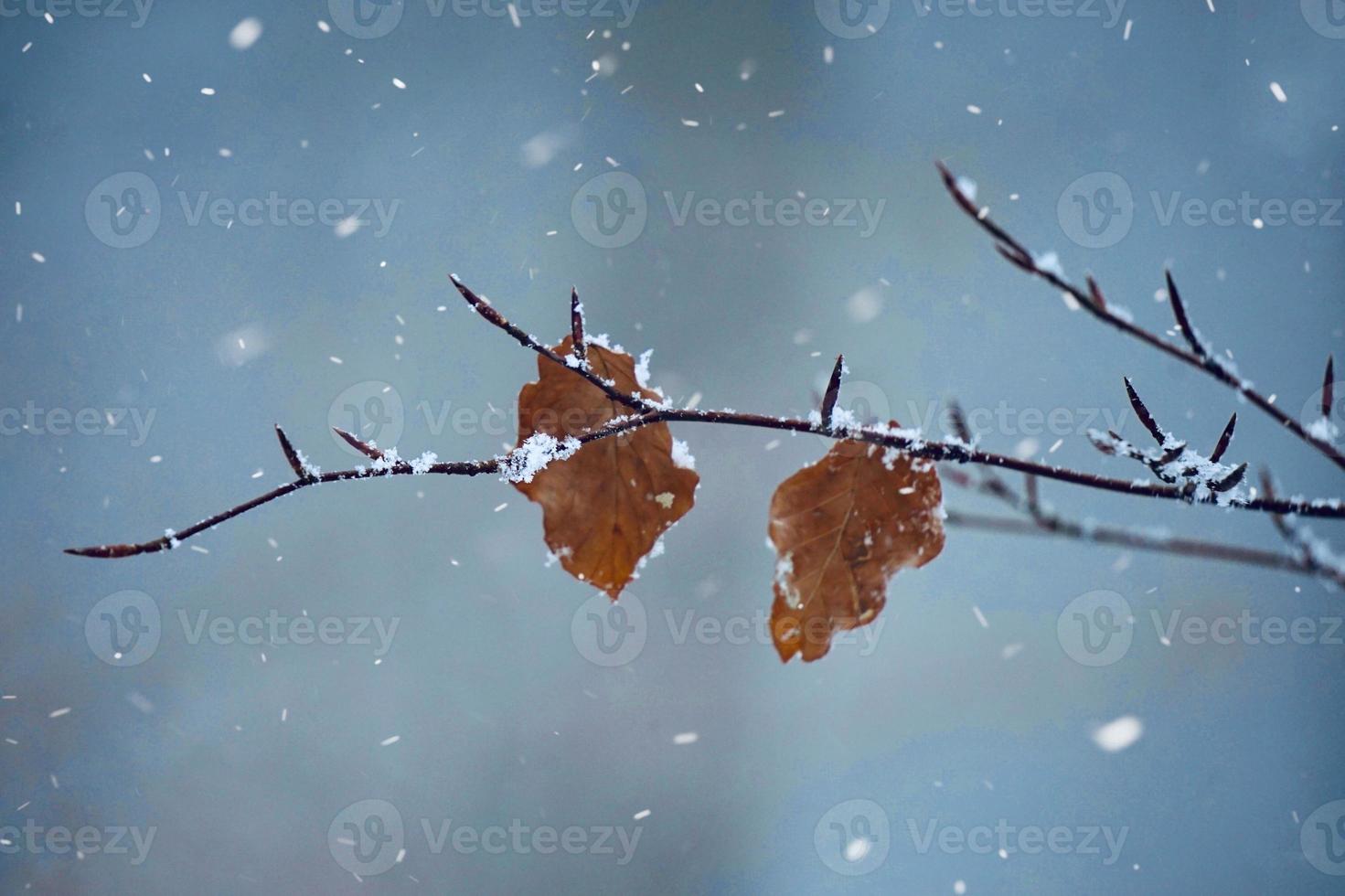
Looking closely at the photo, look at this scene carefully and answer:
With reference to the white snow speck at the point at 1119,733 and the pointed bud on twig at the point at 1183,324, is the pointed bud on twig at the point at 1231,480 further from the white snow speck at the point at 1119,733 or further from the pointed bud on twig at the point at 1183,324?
the white snow speck at the point at 1119,733

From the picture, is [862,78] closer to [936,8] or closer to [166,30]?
[936,8]

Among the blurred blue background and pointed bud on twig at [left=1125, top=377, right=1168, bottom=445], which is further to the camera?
the blurred blue background

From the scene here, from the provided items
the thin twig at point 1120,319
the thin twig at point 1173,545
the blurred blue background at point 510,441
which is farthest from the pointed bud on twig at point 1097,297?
the blurred blue background at point 510,441

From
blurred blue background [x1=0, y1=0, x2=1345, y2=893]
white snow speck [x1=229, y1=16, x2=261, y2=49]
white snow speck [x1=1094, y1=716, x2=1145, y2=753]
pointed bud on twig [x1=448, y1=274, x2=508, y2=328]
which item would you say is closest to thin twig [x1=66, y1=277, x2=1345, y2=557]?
pointed bud on twig [x1=448, y1=274, x2=508, y2=328]

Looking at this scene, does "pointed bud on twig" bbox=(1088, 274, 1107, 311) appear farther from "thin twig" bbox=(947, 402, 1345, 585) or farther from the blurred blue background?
the blurred blue background

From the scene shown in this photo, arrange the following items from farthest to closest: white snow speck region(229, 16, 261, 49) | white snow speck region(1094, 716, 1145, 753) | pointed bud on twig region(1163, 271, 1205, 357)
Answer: white snow speck region(229, 16, 261, 49), white snow speck region(1094, 716, 1145, 753), pointed bud on twig region(1163, 271, 1205, 357)

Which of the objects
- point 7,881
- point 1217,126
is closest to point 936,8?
point 1217,126

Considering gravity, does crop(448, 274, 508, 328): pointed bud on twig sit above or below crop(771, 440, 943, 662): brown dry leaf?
above
